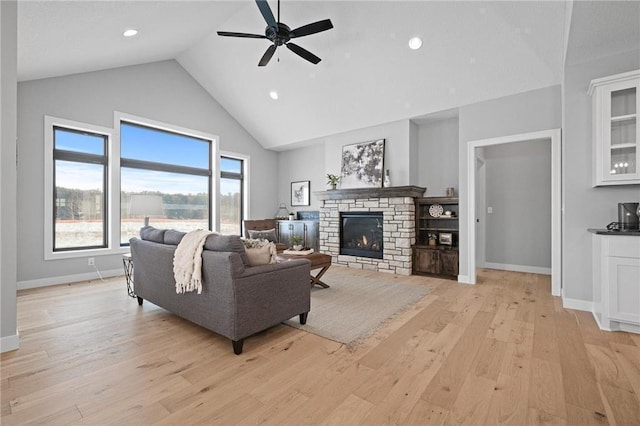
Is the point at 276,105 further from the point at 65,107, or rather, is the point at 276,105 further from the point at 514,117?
the point at 514,117

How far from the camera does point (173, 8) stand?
12.1 ft

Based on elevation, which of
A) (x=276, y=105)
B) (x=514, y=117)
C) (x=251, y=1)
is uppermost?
(x=251, y=1)

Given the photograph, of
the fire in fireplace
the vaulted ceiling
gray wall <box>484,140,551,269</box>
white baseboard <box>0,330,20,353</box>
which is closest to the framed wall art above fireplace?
the vaulted ceiling

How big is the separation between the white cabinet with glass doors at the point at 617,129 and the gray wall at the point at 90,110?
245 inches

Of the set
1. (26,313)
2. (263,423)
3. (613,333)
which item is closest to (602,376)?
(613,333)

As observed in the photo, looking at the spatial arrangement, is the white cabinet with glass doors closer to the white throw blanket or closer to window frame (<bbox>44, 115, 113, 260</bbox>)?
the white throw blanket

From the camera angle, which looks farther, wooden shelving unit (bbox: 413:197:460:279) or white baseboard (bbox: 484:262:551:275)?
white baseboard (bbox: 484:262:551:275)

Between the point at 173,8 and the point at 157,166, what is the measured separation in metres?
2.87

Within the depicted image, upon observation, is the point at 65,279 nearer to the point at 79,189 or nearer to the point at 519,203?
the point at 79,189

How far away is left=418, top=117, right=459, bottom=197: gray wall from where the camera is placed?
5.24 m

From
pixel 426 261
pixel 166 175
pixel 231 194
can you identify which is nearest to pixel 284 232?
pixel 231 194

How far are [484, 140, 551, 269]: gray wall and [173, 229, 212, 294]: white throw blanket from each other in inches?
208

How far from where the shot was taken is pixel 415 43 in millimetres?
4059

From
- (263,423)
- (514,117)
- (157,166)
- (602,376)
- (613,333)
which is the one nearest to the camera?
(263,423)
